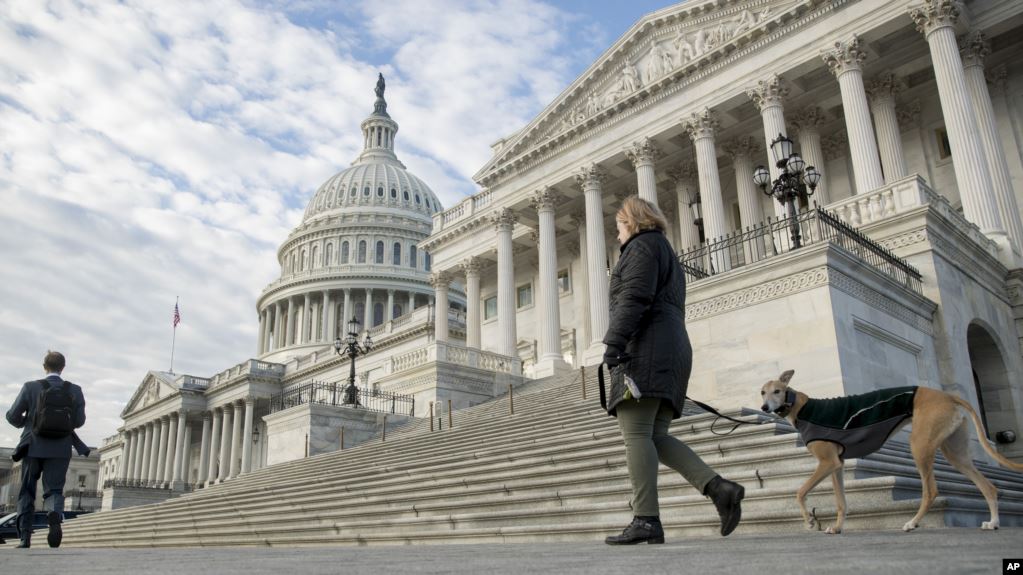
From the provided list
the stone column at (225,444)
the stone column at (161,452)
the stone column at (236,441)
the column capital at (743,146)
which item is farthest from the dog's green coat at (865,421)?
the stone column at (161,452)

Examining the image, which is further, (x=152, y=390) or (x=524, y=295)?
(x=152, y=390)

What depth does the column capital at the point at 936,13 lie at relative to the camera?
2456 centimetres

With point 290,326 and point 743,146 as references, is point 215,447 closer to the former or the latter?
point 290,326

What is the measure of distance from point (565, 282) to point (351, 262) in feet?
219

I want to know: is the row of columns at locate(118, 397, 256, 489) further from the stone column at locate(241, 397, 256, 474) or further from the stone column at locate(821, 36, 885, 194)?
the stone column at locate(821, 36, 885, 194)

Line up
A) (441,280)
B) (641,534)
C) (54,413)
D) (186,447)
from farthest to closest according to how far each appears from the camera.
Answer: (186,447) → (441,280) → (54,413) → (641,534)

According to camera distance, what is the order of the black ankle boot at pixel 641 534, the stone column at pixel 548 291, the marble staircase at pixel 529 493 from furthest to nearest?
the stone column at pixel 548 291 < the marble staircase at pixel 529 493 < the black ankle boot at pixel 641 534

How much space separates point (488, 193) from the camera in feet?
140

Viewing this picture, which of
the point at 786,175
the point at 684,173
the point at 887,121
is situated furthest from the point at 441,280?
the point at 786,175

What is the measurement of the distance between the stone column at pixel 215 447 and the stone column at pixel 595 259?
5167 cm

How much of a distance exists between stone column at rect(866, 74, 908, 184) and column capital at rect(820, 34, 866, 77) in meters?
2.57

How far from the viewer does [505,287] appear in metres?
37.8

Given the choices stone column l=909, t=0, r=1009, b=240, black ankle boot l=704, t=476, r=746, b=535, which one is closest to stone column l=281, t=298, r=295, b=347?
stone column l=909, t=0, r=1009, b=240

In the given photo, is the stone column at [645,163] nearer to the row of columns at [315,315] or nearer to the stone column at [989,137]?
the stone column at [989,137]
